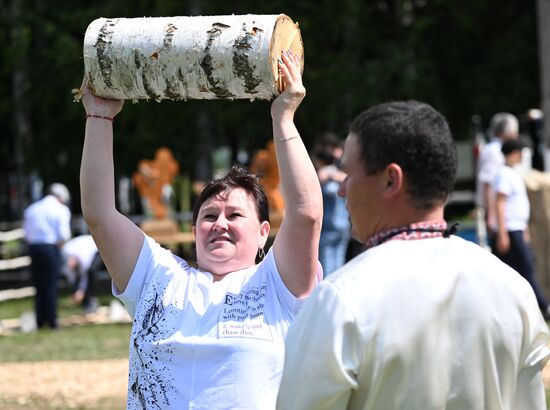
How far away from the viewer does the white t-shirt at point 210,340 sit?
3434 millimetres

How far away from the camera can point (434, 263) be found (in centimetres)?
257

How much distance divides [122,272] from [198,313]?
0.31m

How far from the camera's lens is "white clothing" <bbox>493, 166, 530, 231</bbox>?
10.2 meters

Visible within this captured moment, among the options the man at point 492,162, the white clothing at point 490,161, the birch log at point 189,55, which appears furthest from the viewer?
the white clothing at point 490,161

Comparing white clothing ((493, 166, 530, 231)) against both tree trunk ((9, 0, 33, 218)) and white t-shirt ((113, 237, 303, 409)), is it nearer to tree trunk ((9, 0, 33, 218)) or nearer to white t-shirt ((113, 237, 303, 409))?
white t-shirt ((113, 237, 303, 409))

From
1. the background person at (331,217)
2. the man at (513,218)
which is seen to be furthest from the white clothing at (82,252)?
the man at (513,218)

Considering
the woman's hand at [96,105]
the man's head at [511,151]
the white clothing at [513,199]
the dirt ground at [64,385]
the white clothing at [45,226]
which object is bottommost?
the dirt ground at [64,385]

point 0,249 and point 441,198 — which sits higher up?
point 441,198

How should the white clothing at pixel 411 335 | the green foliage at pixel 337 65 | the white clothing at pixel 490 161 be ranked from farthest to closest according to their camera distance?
the green foliage at pixel 337 65
the white clothing at pixel 490 161
the white clothing at pixel 411 335

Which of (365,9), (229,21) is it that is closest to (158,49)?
(229,21)

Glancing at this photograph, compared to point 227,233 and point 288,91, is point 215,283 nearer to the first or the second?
point 227,233

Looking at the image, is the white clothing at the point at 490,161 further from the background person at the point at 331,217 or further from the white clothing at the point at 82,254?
the white clothing at the point at 82,254

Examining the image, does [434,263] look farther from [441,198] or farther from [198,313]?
[198,313]

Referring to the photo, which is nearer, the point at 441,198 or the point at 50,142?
the point at 441,198
